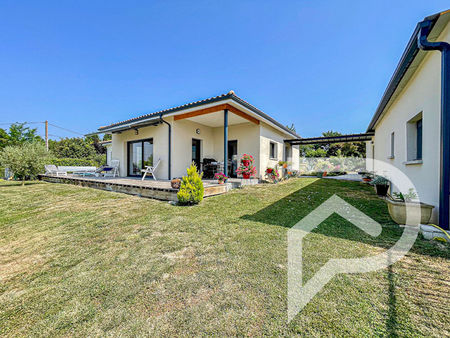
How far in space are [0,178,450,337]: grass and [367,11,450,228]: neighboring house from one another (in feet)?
3.38

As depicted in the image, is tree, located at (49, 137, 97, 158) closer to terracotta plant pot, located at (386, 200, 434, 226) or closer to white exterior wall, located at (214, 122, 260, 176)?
white exterior wall, located at (214, 122, 260, 176)

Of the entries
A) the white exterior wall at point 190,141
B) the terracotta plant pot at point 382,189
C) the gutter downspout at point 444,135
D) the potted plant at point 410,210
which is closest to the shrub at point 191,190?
the white exterior wall at point 190,141

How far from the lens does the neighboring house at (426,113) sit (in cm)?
272

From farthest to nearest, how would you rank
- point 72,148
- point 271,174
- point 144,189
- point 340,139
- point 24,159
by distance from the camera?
point 72,148
point 340,139
point 24,159
point 271,174
point 144,189

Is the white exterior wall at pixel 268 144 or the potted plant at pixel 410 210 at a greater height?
the white exterior wall at pixel 268 144

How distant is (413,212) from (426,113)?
199 cm

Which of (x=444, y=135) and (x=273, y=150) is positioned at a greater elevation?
(x=273, y=150)

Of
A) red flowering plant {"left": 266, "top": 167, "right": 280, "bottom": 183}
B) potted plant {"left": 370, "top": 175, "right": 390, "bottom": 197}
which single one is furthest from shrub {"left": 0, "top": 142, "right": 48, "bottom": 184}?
potted plant {"left": 370, "top": 175, "right": 390, "bottom": 197}

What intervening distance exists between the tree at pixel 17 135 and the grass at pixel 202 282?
27.8 metres

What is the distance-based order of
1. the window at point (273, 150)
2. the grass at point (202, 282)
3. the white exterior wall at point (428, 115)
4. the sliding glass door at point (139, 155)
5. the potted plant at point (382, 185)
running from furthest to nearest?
the window at point (273, 150) < the sliding glass door at point (139, 155) < the potted plant at point (382, 185) < the white exterior wall at point (428, 115) < the grass at point (202, 282)

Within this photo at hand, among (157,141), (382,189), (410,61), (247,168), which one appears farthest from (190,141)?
(382,189)

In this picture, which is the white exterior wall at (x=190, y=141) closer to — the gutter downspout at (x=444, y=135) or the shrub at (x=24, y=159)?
the shrub at (x=24, y=159)

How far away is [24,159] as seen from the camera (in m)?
9.07

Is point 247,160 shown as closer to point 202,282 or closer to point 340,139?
point 202,282
